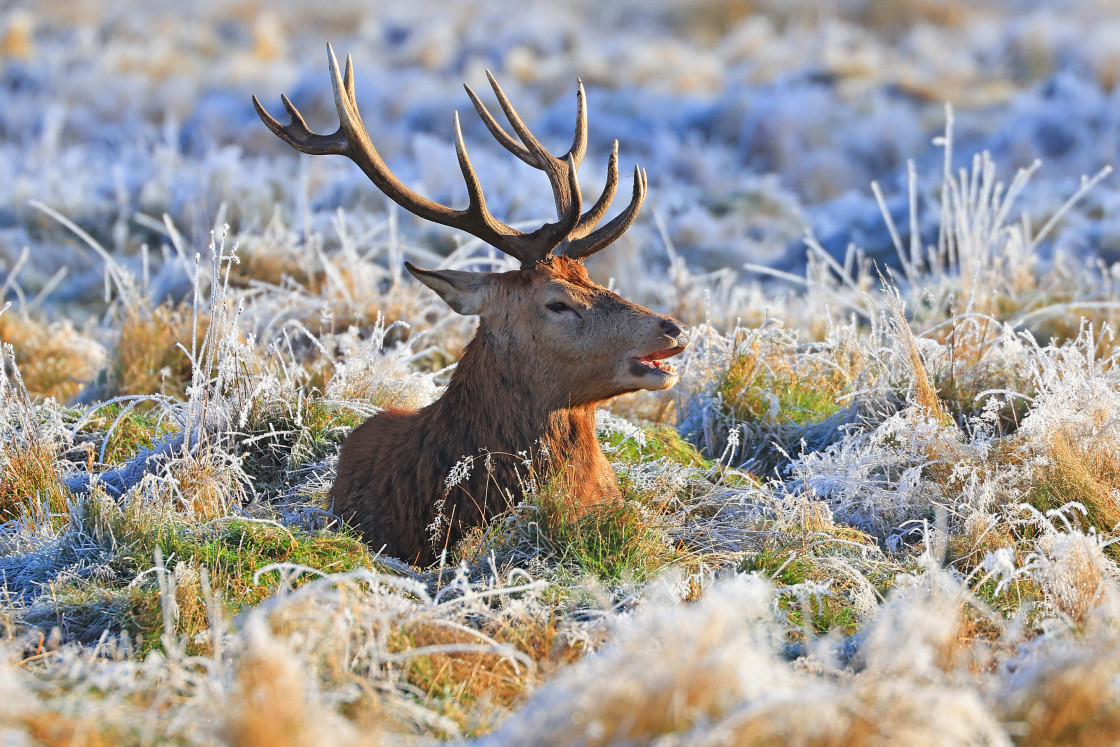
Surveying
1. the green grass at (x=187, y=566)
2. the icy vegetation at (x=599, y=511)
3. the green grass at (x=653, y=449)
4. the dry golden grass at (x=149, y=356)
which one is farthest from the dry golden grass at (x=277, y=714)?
the dry golden grass at (x=149, y=356)

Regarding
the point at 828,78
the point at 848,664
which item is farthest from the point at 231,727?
the point at 828,78

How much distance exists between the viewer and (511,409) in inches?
168

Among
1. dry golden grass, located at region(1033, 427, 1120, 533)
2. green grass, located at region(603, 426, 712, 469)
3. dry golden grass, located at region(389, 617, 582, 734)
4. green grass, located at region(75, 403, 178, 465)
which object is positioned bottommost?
green grass, located at region(75, 403, 178, 465)

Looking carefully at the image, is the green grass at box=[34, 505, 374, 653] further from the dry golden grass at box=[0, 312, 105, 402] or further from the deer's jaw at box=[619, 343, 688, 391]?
the dry golden grass at box=[0, 312, 105, 402]

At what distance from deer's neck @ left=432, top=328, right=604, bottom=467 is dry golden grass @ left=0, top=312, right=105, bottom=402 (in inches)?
137

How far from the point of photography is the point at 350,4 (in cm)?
3275

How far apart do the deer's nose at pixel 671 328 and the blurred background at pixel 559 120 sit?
3.17 m

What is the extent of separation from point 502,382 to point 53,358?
432cm

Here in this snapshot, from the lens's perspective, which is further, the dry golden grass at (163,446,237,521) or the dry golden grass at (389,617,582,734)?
the dry golden grass at (163,446,237,521)

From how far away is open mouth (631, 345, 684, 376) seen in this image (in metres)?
4.11

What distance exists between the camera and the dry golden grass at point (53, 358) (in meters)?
6.99

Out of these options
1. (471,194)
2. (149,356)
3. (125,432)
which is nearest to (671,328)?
(471,194)

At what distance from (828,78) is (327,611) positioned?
18173 mm

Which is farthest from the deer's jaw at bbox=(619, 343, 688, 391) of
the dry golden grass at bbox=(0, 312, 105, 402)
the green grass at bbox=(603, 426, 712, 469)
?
the dry golden grass at bbox=(0, 312, 105, 402)
